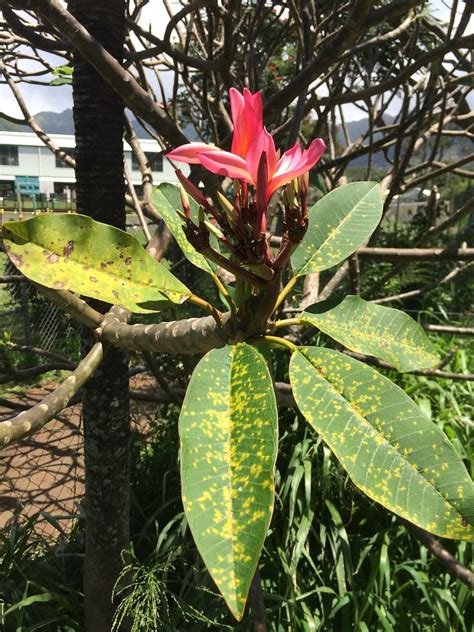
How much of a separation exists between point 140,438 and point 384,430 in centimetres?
265

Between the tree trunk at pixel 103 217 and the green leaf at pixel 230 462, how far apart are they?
707 mm

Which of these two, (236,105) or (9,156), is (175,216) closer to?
(236,105)

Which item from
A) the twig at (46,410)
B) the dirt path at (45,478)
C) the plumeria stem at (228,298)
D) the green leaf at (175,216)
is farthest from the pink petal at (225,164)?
the dirt path at (45,478)

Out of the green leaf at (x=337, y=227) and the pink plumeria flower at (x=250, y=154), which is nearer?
the pink plumeria flower at (x=250, y=154)

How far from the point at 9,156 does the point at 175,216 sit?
46584 millimetres

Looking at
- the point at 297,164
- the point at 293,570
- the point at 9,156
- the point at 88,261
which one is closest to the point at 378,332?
the point at 297,164

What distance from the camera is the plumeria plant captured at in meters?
0.47

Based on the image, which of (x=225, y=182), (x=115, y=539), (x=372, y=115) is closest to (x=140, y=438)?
(x=115, y=539)

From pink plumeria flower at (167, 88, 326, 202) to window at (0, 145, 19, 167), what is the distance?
46.1m

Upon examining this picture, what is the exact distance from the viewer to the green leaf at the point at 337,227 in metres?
0.81

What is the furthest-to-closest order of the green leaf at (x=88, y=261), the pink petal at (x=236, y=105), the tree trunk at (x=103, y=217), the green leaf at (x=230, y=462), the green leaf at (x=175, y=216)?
the tree trunk at (x=103, y=217), the green leaf at (x=175, y=216), the green leaf at (x=88, y=261), the pink petal at (x=236, y=105), the green leaf at (x=230, y=462)

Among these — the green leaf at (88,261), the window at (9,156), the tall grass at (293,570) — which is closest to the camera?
the green leaf at (88,261)

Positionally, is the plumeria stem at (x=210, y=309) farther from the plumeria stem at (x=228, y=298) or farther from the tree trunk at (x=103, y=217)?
the tree trunk at (x=103, y=217)

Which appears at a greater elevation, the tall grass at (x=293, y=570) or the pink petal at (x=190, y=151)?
the pink petal at (x=190, y=151)
